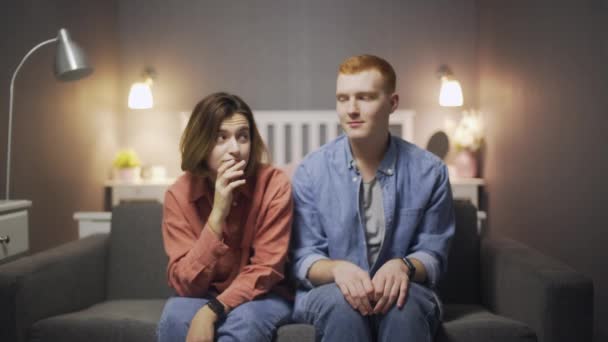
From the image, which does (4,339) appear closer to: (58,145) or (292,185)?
(292,185)

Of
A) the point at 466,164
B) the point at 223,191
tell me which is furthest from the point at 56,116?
the point at 466,164

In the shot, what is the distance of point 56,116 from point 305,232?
2.09 meters

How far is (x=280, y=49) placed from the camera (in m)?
4.36

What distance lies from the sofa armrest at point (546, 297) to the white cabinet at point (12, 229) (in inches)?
60.4

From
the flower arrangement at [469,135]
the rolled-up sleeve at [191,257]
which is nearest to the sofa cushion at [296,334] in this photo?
the rolled-up sleeve at [191,257]

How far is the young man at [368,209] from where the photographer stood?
5.29 feet

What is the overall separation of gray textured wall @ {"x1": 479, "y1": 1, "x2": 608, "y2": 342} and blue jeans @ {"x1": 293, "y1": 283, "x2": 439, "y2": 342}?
98cm

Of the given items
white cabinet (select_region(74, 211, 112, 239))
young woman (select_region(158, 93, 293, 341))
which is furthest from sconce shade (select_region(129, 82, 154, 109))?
young woman (select_region(158, 93, 293, 341))

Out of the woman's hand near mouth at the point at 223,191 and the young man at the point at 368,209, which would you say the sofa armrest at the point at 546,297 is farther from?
the woman's hand near mouth at the point at 223,191

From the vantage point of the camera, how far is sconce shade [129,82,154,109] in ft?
13.3

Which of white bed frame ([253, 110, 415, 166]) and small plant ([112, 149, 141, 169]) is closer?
small plant ([112, 149, 141, 169])

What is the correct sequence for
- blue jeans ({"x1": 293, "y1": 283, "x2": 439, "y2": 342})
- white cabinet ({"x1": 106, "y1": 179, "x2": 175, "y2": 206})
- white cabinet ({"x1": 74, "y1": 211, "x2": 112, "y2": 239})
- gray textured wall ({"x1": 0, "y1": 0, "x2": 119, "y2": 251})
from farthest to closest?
white cabinet ({"x1": 106, "y1": 179, "x2": 175, "y2": 206}) → gray textured wall ({"x1": 0, "y1": 0, "x2": 119, "y2": 251}) → white cabinet ({"x1": 74, "y1": 211, "x2": 112, "y2": 239}) → blue jeans ({"x1": 293, "y1": 283, "x2": 439, "y2": 342})

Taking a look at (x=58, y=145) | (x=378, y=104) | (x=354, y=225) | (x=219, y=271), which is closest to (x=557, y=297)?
(x=354, y=225)

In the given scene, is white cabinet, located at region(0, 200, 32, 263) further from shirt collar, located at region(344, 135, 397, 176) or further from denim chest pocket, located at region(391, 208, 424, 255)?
denim chest pocket, located at region(391, 208, 424, 255)
